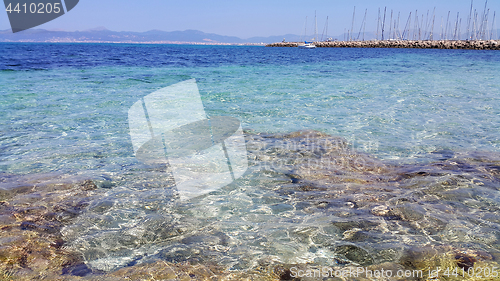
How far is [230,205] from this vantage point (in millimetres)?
3654

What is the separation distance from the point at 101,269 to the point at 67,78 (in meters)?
16.0

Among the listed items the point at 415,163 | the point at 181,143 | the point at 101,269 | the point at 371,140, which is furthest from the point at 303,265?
the point at 371,140

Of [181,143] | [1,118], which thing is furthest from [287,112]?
[1,118]

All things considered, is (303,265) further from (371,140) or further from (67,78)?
(67,78)

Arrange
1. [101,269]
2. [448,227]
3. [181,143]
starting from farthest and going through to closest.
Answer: [181,143] → [448,227] → [101,269]

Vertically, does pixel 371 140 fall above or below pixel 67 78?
below

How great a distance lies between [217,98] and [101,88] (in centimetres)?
539

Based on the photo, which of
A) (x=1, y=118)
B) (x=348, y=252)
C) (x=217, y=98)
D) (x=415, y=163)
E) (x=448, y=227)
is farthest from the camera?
(x=217, y=98)

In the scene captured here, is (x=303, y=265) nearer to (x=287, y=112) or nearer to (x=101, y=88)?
(x=287, y=112)

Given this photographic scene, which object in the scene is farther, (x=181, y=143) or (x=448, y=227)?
(x=181, y=143)

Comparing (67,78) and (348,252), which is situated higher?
(67,78)

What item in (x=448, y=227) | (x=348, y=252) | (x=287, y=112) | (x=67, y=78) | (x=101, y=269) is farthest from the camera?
(x=67, y=78)

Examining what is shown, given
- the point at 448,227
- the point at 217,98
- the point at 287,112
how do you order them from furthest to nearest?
1. the point at 217,98
2. the point at 287,112
3. the point at 448,227

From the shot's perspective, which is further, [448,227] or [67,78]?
[67,78]
